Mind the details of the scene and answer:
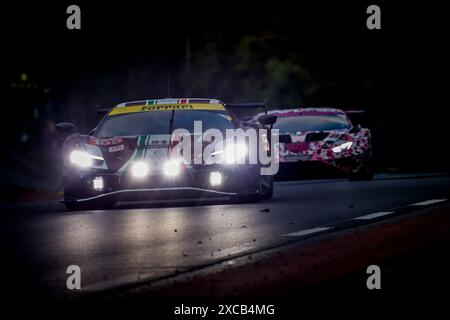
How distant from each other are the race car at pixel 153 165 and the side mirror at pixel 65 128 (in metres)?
0.42

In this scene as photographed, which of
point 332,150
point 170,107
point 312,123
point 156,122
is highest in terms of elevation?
point 170,107

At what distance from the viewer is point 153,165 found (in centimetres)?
1545

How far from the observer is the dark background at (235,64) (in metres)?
42.3

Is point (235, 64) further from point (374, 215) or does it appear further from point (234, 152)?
point (374, 215)

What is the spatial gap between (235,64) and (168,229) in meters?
38.6

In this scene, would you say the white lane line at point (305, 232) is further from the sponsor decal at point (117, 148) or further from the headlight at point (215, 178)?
the sponsor decal at point (117, 148)

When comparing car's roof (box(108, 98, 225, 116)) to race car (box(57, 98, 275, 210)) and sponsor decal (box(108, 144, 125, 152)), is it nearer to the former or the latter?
race car (box(57, 98, 275, 210))

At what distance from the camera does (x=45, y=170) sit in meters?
36.4

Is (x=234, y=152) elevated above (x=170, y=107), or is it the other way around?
(x=170, y=107)

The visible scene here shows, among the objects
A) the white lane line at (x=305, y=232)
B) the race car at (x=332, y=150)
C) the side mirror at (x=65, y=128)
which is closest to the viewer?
the white lane line at (x=305, y=232)

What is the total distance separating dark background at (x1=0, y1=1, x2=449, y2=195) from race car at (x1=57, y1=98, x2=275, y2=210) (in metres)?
10.3

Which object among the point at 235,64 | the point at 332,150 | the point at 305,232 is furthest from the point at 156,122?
the point at 235,64

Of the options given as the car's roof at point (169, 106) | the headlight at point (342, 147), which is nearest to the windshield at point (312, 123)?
the headlight at point (342, 147)
